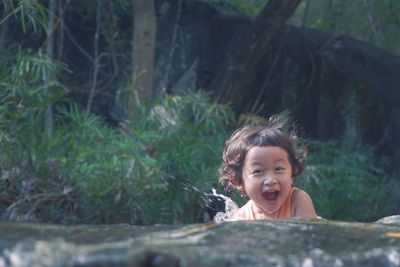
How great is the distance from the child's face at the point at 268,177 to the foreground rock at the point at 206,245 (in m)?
1.18

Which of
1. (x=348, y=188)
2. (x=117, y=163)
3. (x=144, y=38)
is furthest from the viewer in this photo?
(x=144, y=38)

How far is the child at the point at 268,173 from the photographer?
305 cm

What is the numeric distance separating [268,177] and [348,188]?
10.1 ft

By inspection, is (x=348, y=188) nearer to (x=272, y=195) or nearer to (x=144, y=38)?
(x=144, y=38)

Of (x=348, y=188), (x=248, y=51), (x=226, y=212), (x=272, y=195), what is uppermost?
(x=248, y=51)

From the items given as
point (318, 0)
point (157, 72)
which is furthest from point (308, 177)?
point (318, 0)

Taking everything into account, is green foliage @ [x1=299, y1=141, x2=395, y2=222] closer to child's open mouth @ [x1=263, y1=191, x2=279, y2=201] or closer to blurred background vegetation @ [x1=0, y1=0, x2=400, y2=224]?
blurred background vegetation @ [x1=0, y1=0, x2=400, y2=224]

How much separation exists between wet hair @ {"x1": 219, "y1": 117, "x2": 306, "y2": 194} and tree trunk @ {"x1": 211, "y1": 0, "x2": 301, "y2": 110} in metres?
3.24

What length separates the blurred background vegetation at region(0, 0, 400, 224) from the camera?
5.03 metres

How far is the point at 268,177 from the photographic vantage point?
303 centimetres

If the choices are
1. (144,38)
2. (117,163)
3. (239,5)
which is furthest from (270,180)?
(239,5)

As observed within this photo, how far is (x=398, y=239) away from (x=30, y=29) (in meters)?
5.81

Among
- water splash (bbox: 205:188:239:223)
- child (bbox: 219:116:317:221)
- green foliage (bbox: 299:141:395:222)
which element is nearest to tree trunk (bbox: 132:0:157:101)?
green foliage (bbox: 299:141:395:222)

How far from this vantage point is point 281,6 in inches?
256
